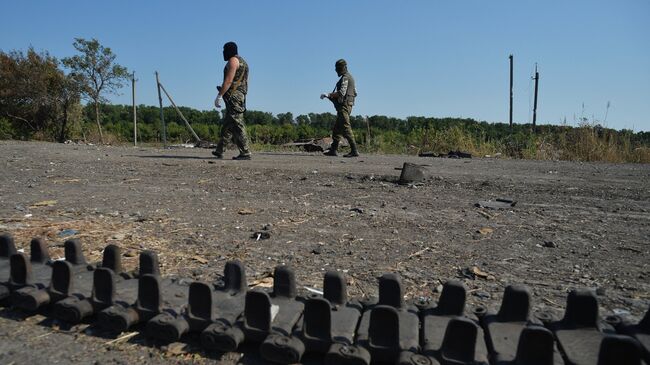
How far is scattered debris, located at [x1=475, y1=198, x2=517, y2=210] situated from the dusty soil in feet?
0.31

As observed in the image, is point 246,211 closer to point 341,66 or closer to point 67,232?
point 67,232

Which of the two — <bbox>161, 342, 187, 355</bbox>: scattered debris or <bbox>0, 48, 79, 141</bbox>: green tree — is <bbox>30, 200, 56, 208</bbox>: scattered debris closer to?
<bbox>161, 342, 187, 355</bbox>: scattered debris

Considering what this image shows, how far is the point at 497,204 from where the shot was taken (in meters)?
4.63

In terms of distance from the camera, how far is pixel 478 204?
462 cm

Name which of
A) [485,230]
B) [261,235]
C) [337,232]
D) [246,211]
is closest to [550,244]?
[485,230]

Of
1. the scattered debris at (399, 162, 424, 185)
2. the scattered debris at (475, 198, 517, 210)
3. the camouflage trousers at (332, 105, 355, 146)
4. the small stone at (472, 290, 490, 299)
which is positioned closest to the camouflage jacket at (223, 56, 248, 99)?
the camouflage trousers at (332, 105, 355, 146)

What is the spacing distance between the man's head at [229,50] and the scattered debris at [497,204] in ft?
18.1

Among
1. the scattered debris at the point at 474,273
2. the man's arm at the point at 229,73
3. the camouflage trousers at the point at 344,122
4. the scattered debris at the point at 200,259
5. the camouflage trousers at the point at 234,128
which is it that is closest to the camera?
the scattered debris at the point at 474,273

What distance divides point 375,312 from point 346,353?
0.16 metres

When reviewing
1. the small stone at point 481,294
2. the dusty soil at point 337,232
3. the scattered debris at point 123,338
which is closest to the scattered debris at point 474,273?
the dusty soil at point 337,232

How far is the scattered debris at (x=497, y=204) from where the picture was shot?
4.53 meters

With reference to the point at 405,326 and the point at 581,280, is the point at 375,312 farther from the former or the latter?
the point at 581,280

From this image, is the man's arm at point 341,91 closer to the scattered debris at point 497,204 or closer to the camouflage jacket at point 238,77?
the camouflage jacket at point 238,77

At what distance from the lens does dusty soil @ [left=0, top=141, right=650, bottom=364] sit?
2.18m
